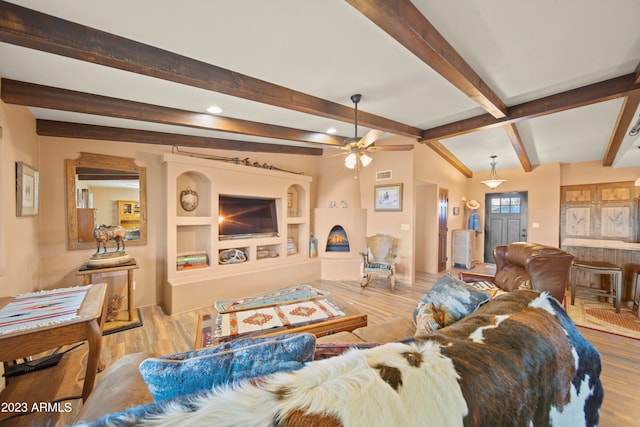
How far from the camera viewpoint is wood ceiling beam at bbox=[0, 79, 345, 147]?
212cm

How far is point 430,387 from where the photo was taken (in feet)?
2.45

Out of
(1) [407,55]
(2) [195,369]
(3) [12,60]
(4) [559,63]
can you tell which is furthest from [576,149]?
(3) [12,60]

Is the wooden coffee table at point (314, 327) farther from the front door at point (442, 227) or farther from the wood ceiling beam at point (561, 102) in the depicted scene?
the front door at point (442, 227)

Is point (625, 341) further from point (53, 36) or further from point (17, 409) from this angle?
point (53, 36)

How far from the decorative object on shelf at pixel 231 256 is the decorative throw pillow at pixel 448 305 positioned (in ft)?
10.6

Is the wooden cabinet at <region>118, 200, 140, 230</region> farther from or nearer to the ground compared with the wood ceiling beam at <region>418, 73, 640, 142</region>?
nearer to the ground

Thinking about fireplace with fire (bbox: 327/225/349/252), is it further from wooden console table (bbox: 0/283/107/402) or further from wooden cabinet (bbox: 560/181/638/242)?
wooden cabinet (bbox: 560/181/638/242)

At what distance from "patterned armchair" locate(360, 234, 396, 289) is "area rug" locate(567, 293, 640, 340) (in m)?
2.36

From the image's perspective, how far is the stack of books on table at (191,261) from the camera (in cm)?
360

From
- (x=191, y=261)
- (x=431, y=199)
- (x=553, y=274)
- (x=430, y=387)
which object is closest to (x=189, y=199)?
(x=191, y=261)

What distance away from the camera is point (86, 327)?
1473 millimetres

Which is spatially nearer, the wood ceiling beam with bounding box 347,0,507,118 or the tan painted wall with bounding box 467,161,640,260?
the wood ceiling beam with bounding box 347,0,507,118

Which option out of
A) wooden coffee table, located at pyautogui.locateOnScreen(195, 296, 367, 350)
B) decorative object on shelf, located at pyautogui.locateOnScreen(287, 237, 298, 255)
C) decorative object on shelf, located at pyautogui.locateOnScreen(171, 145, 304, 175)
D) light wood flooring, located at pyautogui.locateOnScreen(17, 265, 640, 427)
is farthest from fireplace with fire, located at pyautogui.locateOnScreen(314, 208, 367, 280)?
wooden coffee table, located at pyautogui.locateOnScreen(195, 296, 367, 350)

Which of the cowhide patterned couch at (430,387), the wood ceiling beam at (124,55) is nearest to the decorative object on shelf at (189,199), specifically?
the wood ceiling beam at (124,55)
